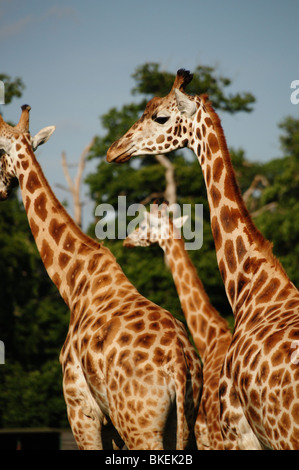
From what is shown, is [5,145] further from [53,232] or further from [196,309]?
[196,309]

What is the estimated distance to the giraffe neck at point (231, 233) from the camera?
5.56 meters

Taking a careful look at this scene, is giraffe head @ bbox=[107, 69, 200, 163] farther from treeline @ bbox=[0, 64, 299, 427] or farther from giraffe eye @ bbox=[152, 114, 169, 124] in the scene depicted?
treeline @ bbox=[0, 64, 299, 427]

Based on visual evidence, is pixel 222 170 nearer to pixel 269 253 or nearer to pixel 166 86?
pixel 269 253

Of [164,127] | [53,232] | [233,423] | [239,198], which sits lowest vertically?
[233,423]

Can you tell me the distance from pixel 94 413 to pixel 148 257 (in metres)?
16.0

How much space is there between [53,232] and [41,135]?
1.24 meters

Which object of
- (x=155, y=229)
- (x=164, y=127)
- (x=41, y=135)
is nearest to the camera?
(x=164, y=127)

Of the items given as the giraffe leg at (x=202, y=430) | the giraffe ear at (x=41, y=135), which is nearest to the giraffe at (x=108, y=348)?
the giraffe ear at (x=41, y=135)

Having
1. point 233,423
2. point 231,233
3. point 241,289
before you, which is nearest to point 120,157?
point 231,233

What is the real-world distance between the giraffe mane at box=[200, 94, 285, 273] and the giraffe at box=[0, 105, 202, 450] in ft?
3.22

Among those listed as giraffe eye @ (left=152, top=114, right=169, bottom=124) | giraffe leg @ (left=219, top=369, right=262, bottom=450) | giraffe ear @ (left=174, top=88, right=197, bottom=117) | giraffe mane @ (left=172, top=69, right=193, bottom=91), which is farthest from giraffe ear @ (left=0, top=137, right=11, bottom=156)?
giraffe leg @ (left=219, top=369, right=262, bottom=450)

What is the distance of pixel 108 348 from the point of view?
229 inches

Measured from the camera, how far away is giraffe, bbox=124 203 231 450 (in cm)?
732
